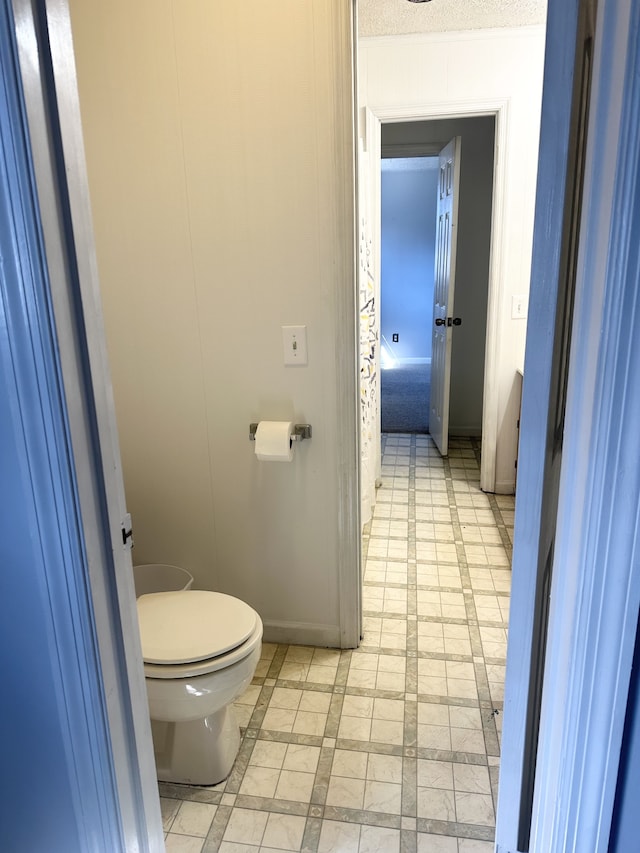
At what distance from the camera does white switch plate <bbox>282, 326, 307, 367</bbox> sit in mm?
1936

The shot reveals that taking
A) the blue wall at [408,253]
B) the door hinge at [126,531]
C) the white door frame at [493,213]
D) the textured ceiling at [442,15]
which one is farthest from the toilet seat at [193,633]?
the blue wall at [408,253]

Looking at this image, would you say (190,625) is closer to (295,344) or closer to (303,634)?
(303,634)

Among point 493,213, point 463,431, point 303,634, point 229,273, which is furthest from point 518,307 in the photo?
point 303,634

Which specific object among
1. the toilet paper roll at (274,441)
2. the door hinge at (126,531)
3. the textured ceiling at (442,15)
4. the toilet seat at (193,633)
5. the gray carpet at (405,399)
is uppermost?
the textured ceiling at (442,15)

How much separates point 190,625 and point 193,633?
4cm

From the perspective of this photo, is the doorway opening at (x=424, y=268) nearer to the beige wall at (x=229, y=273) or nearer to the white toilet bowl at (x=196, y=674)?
the beige wall at (x=229, y=273)

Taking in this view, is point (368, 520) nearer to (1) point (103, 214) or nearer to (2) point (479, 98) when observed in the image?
(1) point (103, 214)

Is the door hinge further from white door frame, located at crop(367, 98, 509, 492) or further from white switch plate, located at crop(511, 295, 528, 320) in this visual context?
white switch plate, located at crop(511, 295, 528, 320)

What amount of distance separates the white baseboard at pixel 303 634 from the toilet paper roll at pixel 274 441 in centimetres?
69

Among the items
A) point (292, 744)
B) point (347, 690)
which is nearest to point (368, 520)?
point (347, 690)

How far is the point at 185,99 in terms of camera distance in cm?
180

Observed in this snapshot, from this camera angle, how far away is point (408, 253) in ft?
25.0

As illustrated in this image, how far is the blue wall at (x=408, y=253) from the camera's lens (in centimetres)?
729

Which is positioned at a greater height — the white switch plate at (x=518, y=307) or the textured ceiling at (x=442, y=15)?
the textured ceiling at (x=442, y=15)
